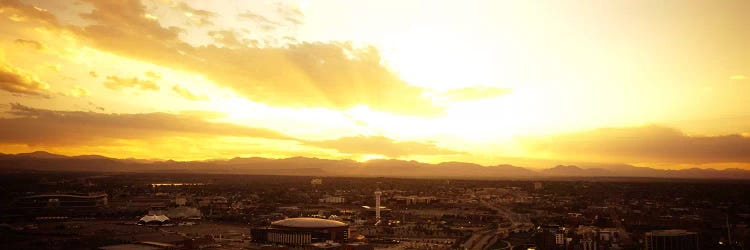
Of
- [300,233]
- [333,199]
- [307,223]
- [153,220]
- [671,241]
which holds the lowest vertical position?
[300,233]

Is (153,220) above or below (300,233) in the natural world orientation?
above

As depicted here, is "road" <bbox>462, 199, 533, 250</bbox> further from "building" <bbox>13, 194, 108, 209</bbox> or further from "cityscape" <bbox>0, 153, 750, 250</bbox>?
"building" <bbox>13, 194, 108, 209</bbox>

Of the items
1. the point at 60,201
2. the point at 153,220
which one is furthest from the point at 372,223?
the point at 60,201

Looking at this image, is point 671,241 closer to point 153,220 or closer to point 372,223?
point 372,223

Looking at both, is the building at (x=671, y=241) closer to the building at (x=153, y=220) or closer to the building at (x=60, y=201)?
the building at (x=153, y=220)

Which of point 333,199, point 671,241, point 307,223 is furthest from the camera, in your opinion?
point 333,199

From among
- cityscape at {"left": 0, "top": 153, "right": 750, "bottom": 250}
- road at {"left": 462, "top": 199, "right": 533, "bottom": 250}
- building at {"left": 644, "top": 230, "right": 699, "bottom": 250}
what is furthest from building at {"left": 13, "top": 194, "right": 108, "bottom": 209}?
building at {"left": 644, "top": 230, "right": 699, "bottom": 250}

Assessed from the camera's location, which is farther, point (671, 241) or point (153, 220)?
point (153, 220)
